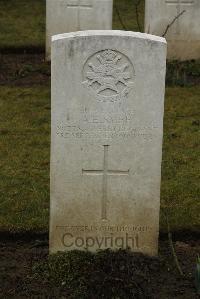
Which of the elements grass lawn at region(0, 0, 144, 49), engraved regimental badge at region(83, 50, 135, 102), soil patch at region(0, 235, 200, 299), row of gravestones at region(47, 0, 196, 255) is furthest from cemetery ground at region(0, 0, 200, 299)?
grass lawn at region(0, 0, 144, 49)

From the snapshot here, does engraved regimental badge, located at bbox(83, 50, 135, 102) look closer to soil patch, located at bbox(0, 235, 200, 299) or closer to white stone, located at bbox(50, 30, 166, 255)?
white stone, located at bbox(50, 30, 166, 255)

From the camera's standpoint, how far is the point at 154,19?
10.6m

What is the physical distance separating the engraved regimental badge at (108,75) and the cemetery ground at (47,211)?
39.6 inches

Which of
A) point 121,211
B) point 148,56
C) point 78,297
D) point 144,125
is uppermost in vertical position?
point 148,56

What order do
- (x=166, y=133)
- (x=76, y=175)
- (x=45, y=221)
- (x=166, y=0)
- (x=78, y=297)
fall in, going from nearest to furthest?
(x=78, y=297), (x=76, y=175), (x=45, y=221), (x=166, y=133), (x=166, y=0)

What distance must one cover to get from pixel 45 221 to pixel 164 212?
88 cm

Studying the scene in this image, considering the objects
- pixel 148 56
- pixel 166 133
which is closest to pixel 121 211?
pixel 148 56

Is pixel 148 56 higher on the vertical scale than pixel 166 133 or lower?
higher

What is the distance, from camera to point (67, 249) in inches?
198

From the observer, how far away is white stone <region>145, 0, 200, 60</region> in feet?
34.8

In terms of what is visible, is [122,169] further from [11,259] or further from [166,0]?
[166,0]

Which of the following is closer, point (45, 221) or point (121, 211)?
point (121, 211)

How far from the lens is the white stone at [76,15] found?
33.9ft

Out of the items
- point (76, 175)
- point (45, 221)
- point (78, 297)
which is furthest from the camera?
point (45, 221)
